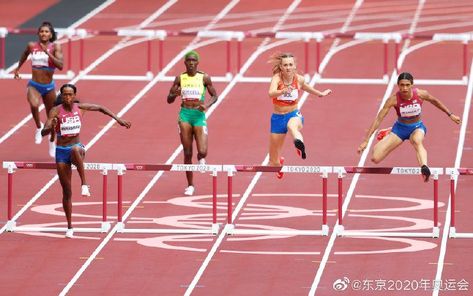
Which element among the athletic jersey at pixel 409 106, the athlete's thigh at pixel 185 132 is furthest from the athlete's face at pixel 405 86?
the athlete's thigh at pixel 185 132

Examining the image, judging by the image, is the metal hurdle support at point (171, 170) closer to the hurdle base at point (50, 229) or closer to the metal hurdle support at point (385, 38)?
the hurdle base at point (50, 229)

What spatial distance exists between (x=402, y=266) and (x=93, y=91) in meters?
14.3

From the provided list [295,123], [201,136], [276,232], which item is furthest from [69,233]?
[295,123]

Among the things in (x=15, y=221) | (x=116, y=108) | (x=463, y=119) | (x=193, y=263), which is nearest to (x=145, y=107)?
(x=116, y=108)

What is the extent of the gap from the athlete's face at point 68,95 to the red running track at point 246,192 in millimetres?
1896

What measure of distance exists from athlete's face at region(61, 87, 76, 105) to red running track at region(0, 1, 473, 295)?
1.90 meters

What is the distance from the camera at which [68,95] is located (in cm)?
2798

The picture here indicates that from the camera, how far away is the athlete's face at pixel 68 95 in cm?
2794

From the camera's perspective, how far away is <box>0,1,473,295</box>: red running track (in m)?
26.0

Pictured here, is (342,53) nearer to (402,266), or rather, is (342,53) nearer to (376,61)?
(376,61)

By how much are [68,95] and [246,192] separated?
4.37 meters

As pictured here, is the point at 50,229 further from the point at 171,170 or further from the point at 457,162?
the point at 457,162

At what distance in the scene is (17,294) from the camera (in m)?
25.0

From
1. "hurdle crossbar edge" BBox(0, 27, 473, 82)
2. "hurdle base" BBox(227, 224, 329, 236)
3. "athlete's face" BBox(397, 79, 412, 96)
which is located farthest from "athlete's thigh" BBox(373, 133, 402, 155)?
"hurdle crossbar edge" BBox(0, 27, 473, 82)
